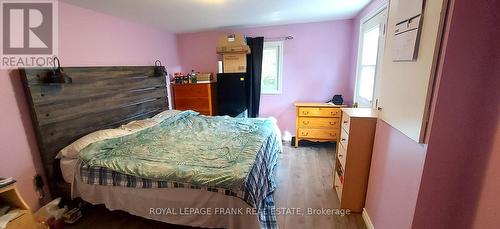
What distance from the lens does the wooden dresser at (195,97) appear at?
3.70 metres

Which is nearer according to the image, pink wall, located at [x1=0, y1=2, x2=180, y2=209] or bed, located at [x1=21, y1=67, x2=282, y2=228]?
bed, located at [x1=21, y1=67, x2=282, y2=228]

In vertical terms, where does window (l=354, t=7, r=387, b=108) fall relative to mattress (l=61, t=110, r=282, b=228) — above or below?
above

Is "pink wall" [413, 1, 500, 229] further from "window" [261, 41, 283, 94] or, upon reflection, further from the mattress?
"window" [261, 41, 283, 94]

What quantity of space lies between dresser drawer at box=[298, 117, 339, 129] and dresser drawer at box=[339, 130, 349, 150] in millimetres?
1260

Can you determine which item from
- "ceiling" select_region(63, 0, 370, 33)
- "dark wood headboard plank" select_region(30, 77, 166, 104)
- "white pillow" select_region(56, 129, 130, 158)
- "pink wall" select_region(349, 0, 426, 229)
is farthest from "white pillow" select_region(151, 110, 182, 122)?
"pink wall" select_region(349, 0, 426, 229)

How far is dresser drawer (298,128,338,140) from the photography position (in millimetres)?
3480

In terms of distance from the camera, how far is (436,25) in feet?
3.33

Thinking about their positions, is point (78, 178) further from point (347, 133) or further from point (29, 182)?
point (347, 133)

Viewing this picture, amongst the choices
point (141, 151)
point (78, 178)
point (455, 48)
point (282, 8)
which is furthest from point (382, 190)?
point (78, 178)

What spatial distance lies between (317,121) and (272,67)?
4.16 ft

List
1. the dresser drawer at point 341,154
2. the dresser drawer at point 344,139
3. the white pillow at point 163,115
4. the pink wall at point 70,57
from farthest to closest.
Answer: the white pillow at point 163,115 → the dresser drawer at point 341,154 → the dresser drawer at point 344,139 → the pink wall at point 70,57

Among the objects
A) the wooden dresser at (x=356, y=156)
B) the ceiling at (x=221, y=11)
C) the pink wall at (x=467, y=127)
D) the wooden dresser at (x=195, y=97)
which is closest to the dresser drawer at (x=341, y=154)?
the wooden dresser at (x=356, y=156)

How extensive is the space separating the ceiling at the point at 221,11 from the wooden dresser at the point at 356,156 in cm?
151

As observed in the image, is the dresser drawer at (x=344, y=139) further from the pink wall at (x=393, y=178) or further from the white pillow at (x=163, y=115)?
the white pillow at (x=163, y=115)
